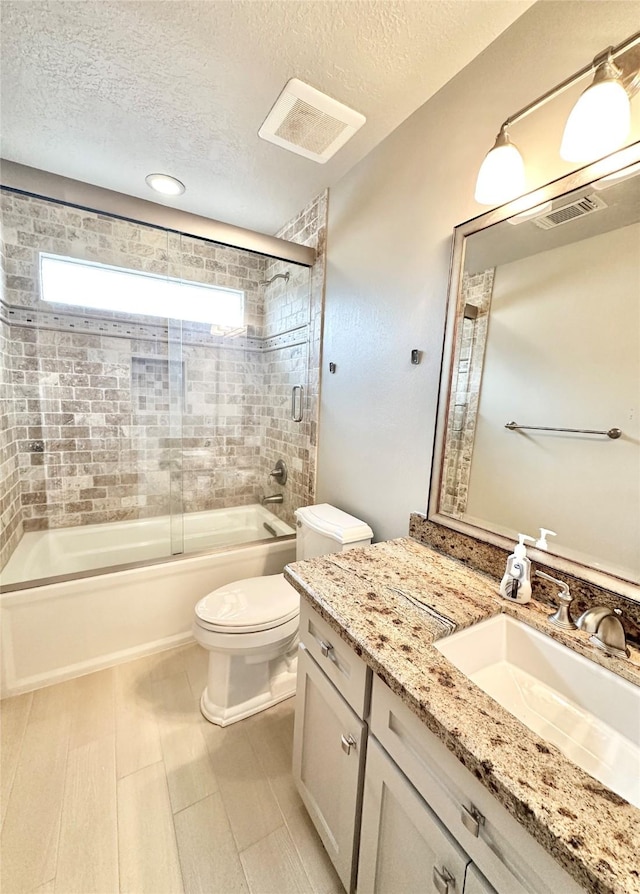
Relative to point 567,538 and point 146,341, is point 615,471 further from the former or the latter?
point 146,341

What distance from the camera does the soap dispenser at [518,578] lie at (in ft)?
3.12

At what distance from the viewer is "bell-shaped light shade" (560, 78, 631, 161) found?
0.76 m

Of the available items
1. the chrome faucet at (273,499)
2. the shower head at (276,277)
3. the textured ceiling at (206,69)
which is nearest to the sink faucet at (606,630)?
the textured ceiling at (206,69)

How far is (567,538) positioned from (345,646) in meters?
0.71

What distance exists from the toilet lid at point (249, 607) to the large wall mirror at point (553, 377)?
2.54 ft

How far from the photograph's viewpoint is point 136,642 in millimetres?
1841

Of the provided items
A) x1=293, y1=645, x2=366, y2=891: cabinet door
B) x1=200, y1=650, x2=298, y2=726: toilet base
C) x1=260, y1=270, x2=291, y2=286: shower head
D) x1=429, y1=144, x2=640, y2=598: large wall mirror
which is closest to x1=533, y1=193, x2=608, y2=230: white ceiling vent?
x1=429, y1=144, x2=640, y2=598: large wall mirror

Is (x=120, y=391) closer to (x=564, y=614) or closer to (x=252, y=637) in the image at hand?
(x=252, y=637)

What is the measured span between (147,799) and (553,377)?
191 cm

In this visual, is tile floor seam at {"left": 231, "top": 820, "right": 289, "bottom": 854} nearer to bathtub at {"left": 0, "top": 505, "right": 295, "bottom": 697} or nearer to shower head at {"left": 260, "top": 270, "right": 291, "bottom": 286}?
bathtub at {"left": 0, "top": 505, "right": 295, "bottom": 697}

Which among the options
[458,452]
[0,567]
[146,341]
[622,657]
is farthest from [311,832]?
[146,341]

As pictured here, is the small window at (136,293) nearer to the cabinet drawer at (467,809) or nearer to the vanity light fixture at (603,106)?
the vanity light fixture at (603,106)

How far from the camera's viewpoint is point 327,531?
1652mm

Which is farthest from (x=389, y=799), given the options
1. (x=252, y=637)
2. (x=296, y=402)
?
(x=296, y=402)
